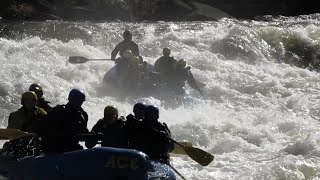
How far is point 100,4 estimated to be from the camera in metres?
21.6

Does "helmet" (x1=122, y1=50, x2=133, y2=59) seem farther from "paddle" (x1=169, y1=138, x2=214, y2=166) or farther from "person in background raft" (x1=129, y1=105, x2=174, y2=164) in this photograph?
"person in background raft" (x1=129, y1=105, x2=174, y2=164)

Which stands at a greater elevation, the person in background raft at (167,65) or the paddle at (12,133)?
the person in background raft at (167,65)

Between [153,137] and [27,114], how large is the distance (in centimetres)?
149

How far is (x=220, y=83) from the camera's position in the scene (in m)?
13.1

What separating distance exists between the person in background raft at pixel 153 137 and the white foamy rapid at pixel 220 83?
81.7 inches

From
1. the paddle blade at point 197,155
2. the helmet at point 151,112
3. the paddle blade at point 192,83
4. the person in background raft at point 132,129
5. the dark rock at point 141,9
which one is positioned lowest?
the paddle blade at point 197,155

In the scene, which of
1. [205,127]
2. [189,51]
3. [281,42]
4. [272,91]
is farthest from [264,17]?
[205,127]

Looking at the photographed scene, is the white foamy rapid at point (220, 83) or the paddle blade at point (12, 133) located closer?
the paddle blade at point (12, 133)

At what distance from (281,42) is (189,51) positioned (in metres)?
3.10

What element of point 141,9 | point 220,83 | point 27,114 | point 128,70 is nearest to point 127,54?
point 128,70

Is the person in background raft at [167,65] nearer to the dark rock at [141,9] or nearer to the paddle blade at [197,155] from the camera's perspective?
the paddle blade at [197,155]

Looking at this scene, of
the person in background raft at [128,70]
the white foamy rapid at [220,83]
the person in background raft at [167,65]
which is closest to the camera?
the white foamy rapid at [220,83]

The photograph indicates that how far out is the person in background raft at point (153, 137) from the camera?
5.44m

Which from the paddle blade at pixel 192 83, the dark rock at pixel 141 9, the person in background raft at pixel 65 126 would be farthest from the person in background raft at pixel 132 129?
the dark rock at pixel 141 9
